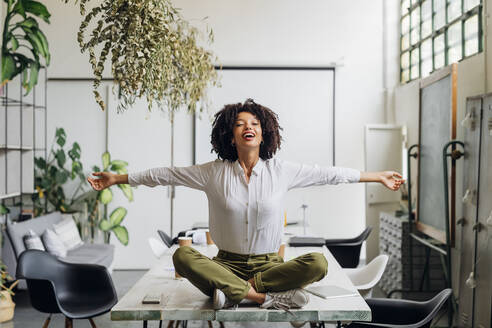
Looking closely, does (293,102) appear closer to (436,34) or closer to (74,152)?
(436,34)

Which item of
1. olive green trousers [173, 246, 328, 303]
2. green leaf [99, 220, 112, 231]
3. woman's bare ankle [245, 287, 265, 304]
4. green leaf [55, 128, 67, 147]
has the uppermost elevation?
green leaf [55, 128, 67, 147]

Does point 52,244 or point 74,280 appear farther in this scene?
point 52,244

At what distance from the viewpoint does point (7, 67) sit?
470 cm

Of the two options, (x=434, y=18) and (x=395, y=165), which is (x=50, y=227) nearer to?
(x=395, y=165)

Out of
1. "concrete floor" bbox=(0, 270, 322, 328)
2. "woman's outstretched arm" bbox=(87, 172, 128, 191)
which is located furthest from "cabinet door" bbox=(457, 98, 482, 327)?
"woman's outstretched arm" bbox=(87, 172, 128, 191)

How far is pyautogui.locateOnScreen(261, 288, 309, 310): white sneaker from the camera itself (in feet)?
6.89

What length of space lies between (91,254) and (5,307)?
113cm

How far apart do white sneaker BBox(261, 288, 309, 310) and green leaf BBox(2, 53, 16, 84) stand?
11.9ft

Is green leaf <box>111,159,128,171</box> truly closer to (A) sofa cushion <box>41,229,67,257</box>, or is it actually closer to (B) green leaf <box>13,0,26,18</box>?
(A) sofa cushion <box>41,229,67,257</box>

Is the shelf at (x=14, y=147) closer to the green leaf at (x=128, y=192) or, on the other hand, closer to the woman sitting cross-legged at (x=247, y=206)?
the green leaf at (x=128, y=192)

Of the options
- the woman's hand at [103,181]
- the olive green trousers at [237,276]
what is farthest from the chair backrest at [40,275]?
the olive green trousers at [237,276]

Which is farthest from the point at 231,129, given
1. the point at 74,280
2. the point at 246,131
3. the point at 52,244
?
the point at 52,244

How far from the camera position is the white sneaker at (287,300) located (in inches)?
82.7

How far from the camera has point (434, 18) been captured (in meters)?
5.47
